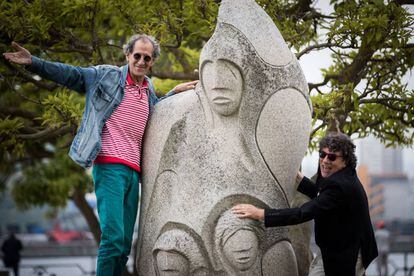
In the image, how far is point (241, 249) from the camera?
553 centimetres

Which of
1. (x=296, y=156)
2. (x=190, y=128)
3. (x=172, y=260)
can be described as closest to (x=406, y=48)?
(x=296, y=156)

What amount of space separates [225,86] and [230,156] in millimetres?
564

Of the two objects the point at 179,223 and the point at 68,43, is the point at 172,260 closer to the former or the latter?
the point at 179,223

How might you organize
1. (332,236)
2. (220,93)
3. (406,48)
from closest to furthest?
(332,236) < (220,93) < (406,48)

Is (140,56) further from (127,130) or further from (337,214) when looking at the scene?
(337,214)

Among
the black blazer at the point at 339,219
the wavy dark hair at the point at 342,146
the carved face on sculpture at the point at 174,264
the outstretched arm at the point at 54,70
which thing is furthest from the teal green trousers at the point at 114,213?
the wavy dark hair at the point at 342,146

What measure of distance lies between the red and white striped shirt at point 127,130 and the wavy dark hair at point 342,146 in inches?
60.1

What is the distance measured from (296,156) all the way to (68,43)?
4043 millimetres

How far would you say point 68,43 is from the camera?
8.80 m

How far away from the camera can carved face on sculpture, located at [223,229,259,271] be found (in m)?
5.52

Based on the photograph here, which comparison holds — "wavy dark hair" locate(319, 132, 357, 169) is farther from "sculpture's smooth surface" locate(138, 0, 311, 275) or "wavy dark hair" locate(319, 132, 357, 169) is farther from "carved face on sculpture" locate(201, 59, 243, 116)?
"carved face on sculpture" locate(201, 59, 243, 116)

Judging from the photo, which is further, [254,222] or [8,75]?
[8,75]

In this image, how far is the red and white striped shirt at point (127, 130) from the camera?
5.68 metres

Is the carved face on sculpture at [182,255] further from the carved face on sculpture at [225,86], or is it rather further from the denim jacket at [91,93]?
the carved face on sculpture at [225,86]
